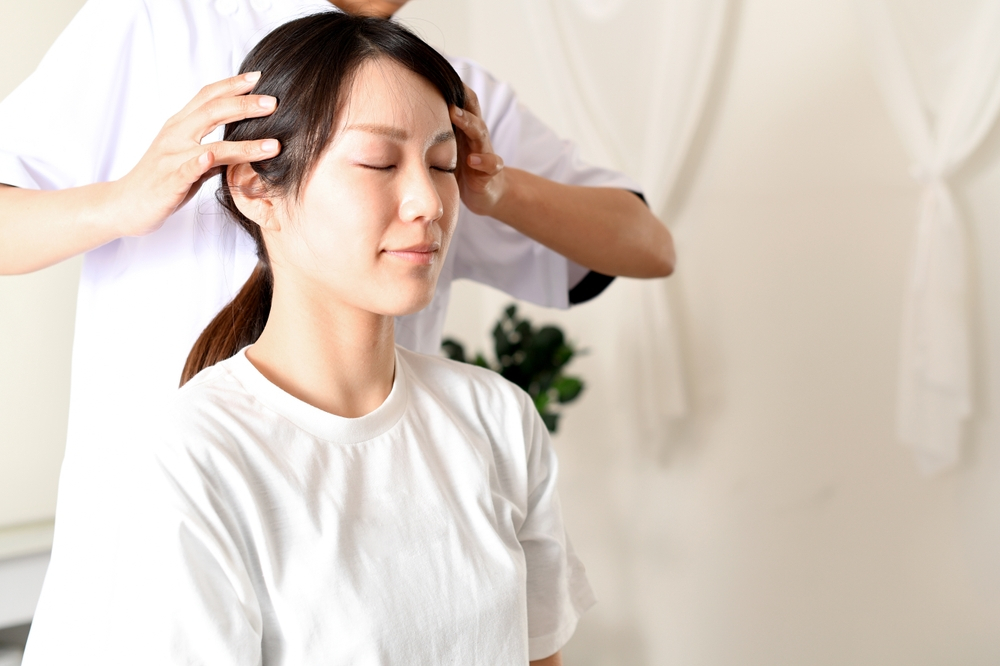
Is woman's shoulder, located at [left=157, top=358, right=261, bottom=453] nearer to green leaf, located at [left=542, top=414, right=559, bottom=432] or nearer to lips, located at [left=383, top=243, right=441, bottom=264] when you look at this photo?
lips, located at [left=383, top=243, right=441, bottom=264]

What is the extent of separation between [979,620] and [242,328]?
6.06 ft

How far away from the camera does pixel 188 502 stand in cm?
68

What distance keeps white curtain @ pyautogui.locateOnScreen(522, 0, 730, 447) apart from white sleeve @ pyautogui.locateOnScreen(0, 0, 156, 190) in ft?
5.17

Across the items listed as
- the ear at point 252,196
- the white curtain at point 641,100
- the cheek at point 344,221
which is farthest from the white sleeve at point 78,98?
the white curtain at point 641,100

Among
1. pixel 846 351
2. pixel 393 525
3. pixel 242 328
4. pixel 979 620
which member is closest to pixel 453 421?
pixel 393 525

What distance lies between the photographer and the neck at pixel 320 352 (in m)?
0.83

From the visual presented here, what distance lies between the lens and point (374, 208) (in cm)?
78

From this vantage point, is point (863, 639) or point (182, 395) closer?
point (182, 395)

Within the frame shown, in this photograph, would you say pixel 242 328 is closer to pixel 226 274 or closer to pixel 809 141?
pixel 226 274

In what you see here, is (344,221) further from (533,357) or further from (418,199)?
(533,357)

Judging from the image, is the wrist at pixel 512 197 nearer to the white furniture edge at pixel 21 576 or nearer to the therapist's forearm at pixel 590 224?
the therapist's forearm at pixel 590 224

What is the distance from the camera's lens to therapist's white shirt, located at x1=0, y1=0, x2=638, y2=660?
0.98 meters

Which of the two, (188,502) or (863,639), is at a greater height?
(188,502)

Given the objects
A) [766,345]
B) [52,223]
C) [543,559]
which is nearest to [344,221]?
[52,223]
